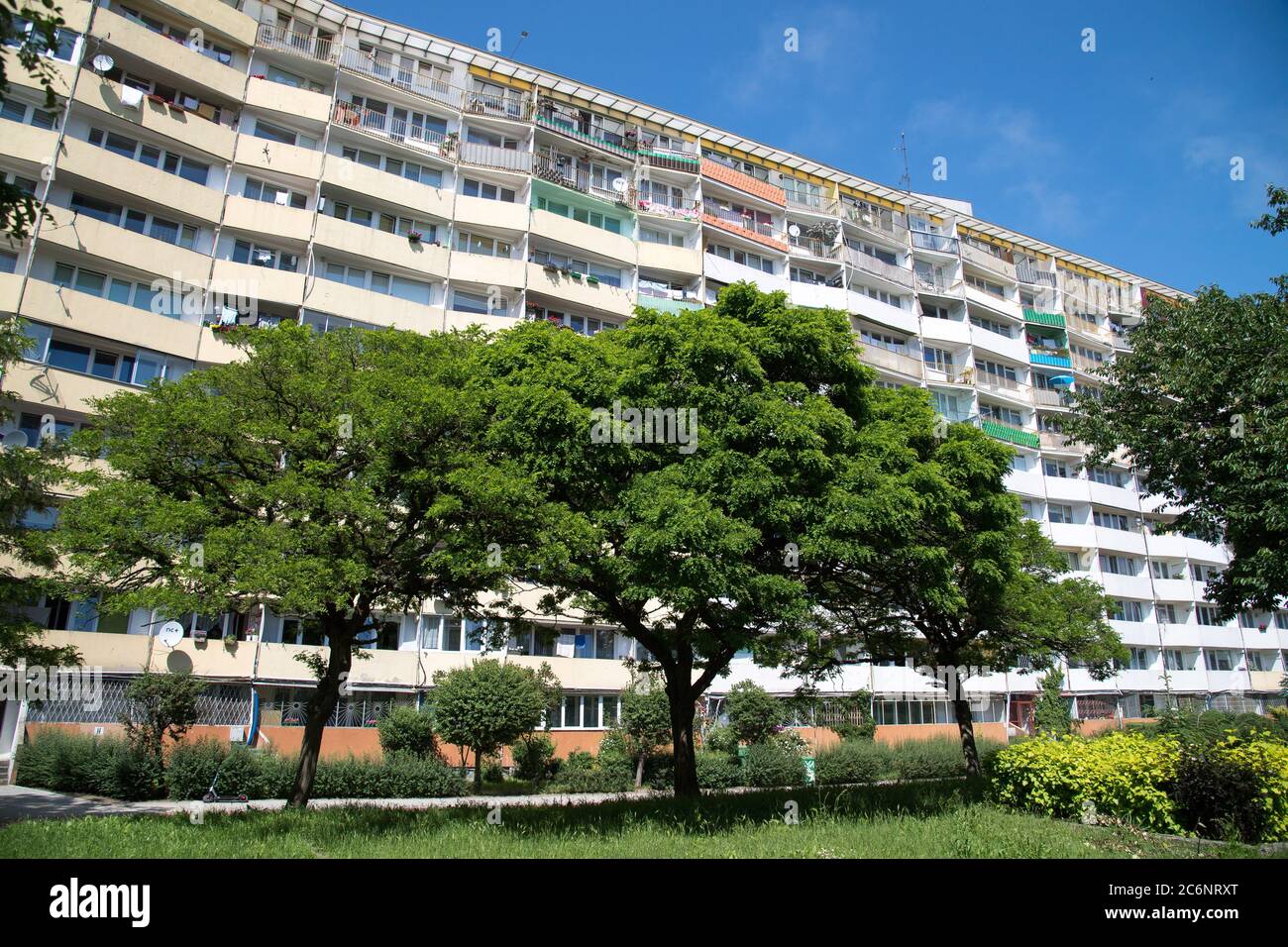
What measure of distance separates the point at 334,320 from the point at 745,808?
24327 millimetres

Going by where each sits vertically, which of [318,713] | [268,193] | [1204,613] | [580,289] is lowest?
[318,713]

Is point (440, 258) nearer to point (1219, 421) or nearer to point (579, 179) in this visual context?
point (579, 179)

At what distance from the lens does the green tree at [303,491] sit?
1215cm

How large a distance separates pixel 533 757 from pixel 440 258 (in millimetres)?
20144

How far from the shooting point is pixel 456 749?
2894 centimetres

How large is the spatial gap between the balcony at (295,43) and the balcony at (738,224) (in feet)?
59.5

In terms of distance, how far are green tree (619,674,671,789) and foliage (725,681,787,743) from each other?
3693 millimetres

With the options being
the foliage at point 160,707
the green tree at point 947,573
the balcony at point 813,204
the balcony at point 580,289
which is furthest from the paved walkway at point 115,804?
the balcony at point 813,204

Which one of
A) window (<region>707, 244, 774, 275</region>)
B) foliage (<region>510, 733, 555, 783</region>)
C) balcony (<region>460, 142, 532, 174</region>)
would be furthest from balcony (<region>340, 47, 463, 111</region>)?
foliage (<region>510, 733, 555, 783</region>)

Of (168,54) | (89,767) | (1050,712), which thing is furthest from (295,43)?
(1050,712)

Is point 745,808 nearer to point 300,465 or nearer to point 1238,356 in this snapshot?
point 300,465

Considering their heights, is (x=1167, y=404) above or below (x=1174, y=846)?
above

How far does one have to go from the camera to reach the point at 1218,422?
19297 mm

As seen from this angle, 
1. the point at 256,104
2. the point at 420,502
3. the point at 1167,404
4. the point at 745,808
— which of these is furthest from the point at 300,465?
the point at 256,104
